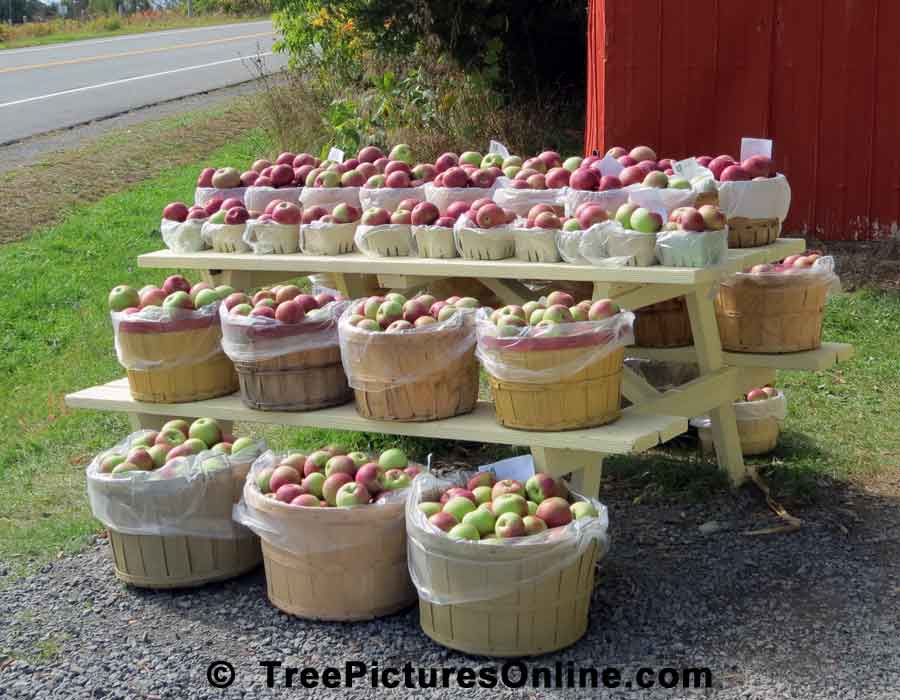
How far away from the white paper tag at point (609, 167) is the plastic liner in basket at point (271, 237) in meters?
1.31

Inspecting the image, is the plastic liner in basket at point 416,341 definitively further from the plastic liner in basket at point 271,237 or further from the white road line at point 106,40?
the white road line at point 106,40

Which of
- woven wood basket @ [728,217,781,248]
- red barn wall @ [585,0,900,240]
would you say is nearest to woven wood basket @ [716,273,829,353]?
woven wood basket @ [728,217,781,248]

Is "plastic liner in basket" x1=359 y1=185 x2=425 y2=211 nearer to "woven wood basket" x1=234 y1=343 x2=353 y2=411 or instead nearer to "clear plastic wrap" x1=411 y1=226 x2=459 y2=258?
"clear plastic wrap" x1=411 y1=226 x2=459 y2=258

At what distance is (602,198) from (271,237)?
1420 millimetres

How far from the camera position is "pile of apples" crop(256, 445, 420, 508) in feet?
14.0

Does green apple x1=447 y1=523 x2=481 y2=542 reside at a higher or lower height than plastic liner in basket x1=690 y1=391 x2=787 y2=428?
higher

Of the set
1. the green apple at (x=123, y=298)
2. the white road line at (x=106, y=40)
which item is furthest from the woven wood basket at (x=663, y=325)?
the white road line at (x=106, y=40)

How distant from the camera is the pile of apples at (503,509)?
3.96 metres

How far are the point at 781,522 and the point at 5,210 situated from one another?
8100 mm

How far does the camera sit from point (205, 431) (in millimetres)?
4852

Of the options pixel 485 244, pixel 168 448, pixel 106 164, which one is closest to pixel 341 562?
pixel 168 448

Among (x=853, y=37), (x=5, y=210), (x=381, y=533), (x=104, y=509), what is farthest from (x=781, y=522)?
(x=5, y=210)

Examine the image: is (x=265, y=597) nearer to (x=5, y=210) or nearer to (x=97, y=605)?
(x=97, y=605)

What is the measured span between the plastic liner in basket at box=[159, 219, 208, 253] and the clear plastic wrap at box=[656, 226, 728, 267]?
213 cm
